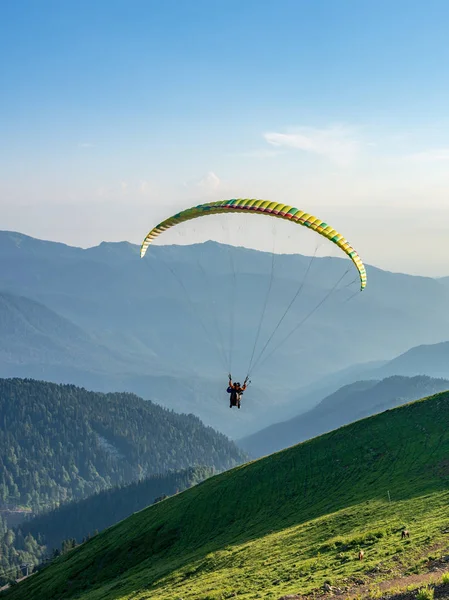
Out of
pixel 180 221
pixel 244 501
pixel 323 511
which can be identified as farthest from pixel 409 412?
pixel 180 221

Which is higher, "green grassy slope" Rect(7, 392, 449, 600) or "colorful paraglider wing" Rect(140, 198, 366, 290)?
"colorful paraglider wing" Rect(140, 198, 366, 290)

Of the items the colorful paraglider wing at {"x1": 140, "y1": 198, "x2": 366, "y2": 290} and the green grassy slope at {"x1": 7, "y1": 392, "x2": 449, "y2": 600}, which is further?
the colorful paraglider wing at {"x1": 140, "y1": 198, "x2": 366, "y2": 290}

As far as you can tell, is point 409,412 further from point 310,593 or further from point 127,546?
point 310,593

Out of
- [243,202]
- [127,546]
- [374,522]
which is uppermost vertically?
[243,202]

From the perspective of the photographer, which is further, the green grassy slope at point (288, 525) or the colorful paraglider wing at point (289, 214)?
the colorful paraglider wing at point (289, 214)

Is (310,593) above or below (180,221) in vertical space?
below

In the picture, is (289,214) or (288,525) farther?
(288,525)

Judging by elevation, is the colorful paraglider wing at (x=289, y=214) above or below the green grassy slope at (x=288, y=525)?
above

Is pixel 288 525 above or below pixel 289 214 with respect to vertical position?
below
